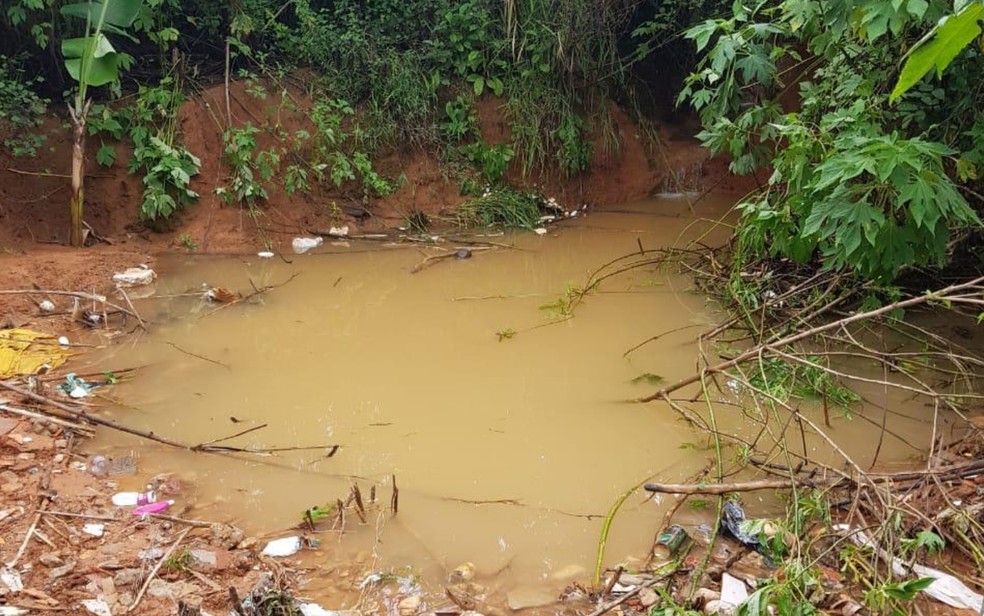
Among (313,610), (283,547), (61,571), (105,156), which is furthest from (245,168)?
(313,610)

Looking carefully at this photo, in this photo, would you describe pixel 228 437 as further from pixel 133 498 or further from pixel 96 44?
pixel 96 44

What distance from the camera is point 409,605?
7.64ft

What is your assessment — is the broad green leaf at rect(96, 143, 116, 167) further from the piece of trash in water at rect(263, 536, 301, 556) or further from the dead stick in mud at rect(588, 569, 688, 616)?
the dead stick in mud at rect(588, 569, 688, 616)

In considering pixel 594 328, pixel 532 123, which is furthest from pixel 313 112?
pixel 594 328

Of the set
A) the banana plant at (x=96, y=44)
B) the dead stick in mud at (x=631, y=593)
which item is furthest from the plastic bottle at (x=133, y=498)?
the banana plant at (x=96, y=44)

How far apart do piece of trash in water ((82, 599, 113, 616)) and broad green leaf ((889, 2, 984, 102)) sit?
2.35m

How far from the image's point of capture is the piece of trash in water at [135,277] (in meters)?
5.12

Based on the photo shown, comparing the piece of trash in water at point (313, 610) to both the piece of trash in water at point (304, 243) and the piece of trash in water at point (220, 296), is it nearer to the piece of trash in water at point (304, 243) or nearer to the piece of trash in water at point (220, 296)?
the piece of trash in water at point (220, 296)

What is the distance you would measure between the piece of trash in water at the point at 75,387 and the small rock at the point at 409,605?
85.6 inches

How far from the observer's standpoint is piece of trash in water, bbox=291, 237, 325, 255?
6121mm

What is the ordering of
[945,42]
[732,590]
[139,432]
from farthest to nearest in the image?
1. [139,432]
2. [732,590]
3. [945,42]

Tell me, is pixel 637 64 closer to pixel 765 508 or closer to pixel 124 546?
pixel 765 508

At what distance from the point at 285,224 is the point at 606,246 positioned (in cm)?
288

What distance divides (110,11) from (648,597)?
5163mm
